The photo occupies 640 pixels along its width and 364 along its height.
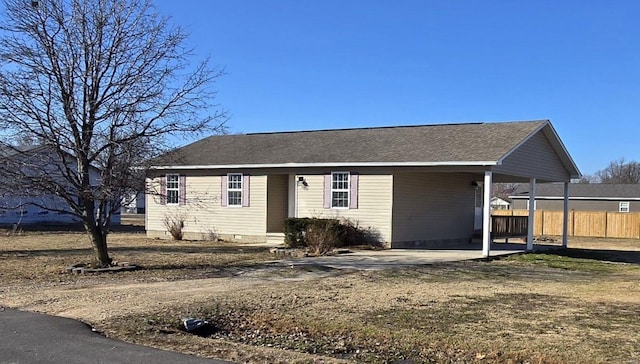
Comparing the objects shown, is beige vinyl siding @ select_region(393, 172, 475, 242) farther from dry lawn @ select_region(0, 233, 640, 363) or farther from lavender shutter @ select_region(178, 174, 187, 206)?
lavender shutter @ select_region(178, 174, 187, 206)

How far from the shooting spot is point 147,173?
49.9ft

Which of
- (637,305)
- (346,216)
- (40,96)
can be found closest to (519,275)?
(637,305)

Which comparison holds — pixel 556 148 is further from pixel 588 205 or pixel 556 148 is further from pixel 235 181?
pixel 588 205

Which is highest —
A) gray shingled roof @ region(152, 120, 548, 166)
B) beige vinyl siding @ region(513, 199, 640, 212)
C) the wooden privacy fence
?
gray shingled roof @ region(152, 120, 548, 166)

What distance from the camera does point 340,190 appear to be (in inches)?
844

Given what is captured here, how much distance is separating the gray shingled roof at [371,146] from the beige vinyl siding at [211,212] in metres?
0.89

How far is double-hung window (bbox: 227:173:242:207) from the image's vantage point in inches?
937

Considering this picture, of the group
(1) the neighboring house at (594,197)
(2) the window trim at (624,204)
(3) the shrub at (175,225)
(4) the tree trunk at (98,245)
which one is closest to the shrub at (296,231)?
(3) the shrub at (175,225)

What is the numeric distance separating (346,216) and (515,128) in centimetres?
649

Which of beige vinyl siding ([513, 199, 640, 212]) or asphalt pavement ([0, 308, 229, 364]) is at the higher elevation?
beige vinyl siding ([513, 199, 640, 212])

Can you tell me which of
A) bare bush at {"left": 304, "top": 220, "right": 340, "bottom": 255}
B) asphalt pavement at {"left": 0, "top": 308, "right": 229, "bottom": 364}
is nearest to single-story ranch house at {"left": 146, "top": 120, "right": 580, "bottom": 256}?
bare bush at {"left": 304, "top": 220, "right": 340, "bottom": 255}

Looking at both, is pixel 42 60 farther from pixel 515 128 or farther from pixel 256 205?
pixel 515 128

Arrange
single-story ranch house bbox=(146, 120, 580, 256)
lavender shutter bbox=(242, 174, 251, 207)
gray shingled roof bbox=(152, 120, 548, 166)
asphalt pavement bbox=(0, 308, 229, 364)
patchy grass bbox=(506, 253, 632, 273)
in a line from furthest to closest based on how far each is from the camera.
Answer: lavender shutter bbox=(242, 174, 251, 207)
single-story ranch house bbox=(146, 120, 580, 256)
gray shingled roof bbox=(152, 120, 548, 166)
patchy grass bbox=(506, 253, 632, 273)
asphalt pavement bbox=(0, 308, 229, 364)

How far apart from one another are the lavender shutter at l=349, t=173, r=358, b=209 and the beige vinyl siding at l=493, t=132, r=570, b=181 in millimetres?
4549
